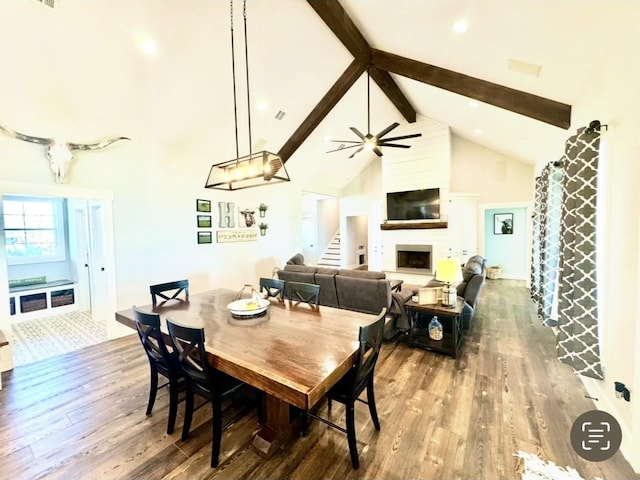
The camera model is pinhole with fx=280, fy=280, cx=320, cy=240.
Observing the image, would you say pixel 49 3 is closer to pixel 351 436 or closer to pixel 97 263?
pixel 97 263

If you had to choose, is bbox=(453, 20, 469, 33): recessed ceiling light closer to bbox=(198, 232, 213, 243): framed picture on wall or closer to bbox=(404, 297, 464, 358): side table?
bbox=(404, 297, 464, 358): side table

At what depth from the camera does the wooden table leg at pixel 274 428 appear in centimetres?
191

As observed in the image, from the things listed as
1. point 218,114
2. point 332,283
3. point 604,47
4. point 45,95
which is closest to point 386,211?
point 332,283

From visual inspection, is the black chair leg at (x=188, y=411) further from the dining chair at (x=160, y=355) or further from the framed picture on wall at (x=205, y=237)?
the framed picture on wall at (x=205, y=237)

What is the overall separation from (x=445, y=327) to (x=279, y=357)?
9.57ft

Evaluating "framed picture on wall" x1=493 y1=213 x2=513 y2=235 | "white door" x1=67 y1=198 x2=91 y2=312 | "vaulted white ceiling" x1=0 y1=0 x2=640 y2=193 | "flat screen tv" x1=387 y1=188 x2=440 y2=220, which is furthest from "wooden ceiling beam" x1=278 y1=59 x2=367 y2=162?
"framed picture on wall" x1=493 y1=213 x2=513 y2=235

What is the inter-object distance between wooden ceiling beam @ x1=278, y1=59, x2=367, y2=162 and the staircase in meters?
4.46

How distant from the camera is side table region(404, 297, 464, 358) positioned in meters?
3.19

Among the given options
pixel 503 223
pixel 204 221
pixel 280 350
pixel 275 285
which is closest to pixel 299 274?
pixel 275 285

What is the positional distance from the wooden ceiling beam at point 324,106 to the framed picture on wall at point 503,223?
5.47 metres

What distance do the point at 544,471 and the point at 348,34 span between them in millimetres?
4914

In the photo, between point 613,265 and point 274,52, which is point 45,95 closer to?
point 274,52

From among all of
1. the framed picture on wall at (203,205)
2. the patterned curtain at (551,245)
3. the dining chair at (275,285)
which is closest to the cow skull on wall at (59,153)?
the framed picture on wall at (203,205)

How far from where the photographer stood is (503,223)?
7.64m
